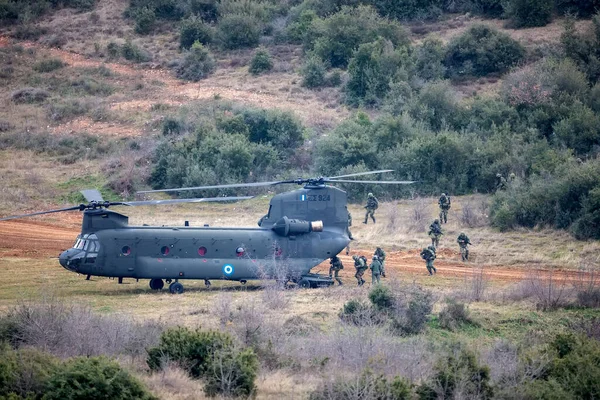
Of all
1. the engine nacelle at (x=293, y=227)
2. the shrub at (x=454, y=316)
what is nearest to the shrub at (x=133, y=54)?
the engine nacelle at (x=293, y=227)

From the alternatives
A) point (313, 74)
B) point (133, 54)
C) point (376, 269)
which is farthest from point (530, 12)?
point (376, 269)

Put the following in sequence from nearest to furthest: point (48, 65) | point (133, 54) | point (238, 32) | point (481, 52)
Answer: point (481, 52)
point (48, 65)
point (133, 54)
point (238, 32)

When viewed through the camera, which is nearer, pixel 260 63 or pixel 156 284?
pixel 156 284

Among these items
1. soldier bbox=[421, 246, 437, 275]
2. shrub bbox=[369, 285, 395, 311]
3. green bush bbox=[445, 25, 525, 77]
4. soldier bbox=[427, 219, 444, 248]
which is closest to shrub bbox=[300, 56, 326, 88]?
green bush bbox=[445, 25, 525, 77]

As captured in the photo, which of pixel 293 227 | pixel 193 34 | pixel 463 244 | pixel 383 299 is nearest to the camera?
pixel 383 299

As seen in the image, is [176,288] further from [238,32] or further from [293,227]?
[238,32]

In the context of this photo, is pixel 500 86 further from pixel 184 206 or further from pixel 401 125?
pixel 184 206

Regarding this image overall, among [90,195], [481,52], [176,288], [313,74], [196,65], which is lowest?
[176,288]

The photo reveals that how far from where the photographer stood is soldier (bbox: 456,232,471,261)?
29750 mm

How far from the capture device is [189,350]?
16.4m

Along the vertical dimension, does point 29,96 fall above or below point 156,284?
above

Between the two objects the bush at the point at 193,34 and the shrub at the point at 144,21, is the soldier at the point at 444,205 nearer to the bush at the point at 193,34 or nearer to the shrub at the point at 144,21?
the bush at the point at 193,34

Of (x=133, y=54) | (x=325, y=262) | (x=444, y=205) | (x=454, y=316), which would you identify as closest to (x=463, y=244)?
(x=444, y=205)

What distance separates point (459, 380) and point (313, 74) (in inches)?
1683
